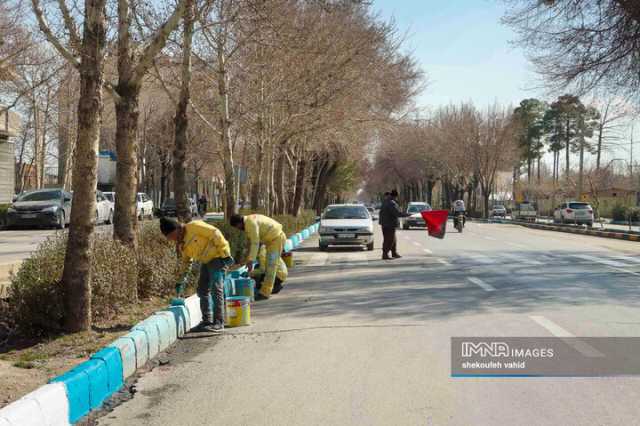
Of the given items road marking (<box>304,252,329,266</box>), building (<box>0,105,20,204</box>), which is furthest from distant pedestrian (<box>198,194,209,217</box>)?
road marking (<box>304,252,329,266</box>)

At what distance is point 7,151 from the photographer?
131 ft

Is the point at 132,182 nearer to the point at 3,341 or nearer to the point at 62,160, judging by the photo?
the point at 3,341

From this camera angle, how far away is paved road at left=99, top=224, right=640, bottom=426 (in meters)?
A: 5.18

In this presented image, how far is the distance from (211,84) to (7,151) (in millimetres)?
20217

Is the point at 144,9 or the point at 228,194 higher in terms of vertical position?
the point at 144,9

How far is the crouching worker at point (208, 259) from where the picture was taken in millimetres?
8664

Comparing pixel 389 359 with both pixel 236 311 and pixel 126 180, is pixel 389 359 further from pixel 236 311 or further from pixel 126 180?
pixel 126 180

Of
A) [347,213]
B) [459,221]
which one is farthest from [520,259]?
[459,221]

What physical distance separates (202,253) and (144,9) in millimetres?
8550

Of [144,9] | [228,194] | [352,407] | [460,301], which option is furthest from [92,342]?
[228,194]

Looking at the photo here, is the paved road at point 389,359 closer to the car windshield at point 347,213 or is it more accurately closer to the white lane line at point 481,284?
the white lane line at point 481,284

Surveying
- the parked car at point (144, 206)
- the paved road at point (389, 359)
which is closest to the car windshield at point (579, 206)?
the parked car at point (144, 206)

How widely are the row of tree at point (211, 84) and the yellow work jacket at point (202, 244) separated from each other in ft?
4.02

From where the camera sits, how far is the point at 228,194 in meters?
20.8
